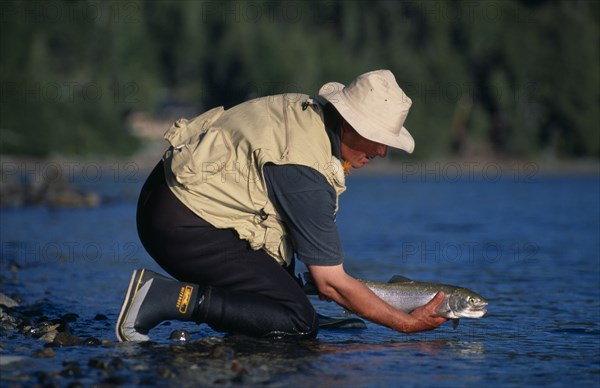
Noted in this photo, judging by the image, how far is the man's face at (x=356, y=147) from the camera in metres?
5.58

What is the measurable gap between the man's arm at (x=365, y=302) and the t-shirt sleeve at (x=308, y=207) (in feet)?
0.29

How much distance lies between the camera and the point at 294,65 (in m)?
75.9

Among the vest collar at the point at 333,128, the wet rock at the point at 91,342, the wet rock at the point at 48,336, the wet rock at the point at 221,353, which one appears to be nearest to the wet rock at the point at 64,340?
the wet rock at the point at 91,342

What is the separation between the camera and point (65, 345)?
5988 millimetres

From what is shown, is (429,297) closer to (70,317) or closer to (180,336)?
A: (180,336)

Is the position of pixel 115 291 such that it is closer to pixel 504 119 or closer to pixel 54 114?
pixel 54 114

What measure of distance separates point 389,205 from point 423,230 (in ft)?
37.3

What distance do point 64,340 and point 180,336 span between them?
752 mm

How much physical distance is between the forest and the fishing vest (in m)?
56.2

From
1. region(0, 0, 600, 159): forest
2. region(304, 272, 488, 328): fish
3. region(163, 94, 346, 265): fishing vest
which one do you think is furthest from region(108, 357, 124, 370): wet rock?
region(0, 0, 600, 159): forest

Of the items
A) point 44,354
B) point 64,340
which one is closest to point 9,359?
point 44,354

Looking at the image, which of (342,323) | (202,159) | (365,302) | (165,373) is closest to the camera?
(165,373)

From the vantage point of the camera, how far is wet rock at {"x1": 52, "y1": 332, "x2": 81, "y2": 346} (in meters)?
6.00

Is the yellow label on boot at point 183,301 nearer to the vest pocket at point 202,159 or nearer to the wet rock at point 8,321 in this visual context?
the vest pocket at point 202,159
